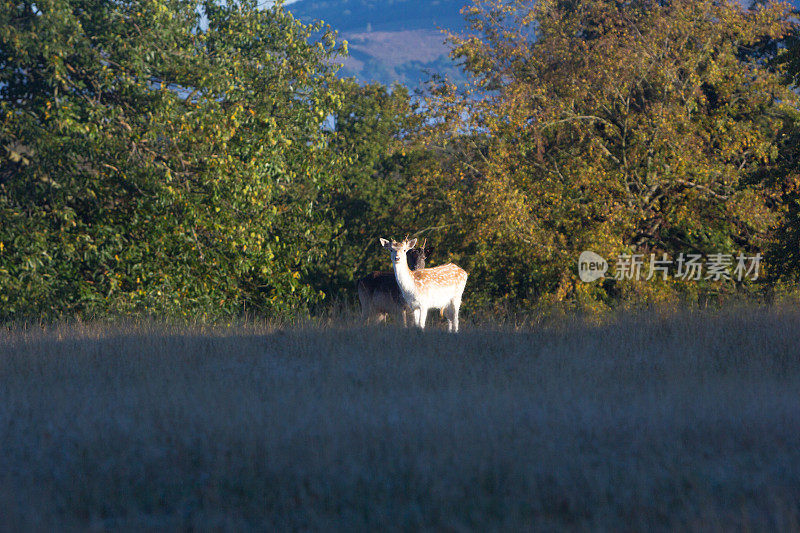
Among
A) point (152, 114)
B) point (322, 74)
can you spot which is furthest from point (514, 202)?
point (152, 114)

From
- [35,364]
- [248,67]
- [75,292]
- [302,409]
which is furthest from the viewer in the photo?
[248,67]

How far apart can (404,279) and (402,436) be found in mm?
8797

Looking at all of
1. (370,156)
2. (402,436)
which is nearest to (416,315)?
(402,436)

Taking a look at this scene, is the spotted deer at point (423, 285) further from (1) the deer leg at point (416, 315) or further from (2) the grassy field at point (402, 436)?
(2) the grassy field at point (402, 436)

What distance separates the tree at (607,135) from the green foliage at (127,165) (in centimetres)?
547

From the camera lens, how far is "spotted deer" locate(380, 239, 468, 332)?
15.3m

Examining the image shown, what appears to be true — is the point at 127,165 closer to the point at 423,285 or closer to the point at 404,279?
the point at 404,279

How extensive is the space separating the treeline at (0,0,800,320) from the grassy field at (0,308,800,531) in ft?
20.4

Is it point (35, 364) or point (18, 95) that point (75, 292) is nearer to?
point (18, 95)

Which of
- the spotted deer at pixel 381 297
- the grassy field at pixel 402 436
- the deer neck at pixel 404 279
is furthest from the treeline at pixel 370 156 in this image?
the grassy field at pixel 402 436

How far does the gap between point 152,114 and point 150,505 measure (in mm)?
13500

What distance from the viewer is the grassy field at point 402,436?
16.7 ft

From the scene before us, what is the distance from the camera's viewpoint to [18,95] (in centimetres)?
1792

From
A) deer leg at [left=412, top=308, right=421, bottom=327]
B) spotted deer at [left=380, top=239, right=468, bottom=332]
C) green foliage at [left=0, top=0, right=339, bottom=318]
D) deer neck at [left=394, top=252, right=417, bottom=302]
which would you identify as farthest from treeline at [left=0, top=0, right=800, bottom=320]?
deer leg at [left=412, top=308, right=421, bottom=327]
